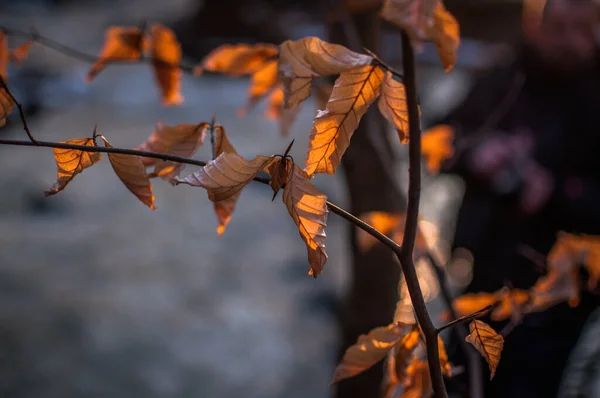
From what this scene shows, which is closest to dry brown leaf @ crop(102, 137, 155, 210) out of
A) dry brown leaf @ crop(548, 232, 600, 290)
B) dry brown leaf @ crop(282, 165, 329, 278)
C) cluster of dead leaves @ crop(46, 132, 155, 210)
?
cluster of dead leaves @ crop(46, 132, 155, 210)

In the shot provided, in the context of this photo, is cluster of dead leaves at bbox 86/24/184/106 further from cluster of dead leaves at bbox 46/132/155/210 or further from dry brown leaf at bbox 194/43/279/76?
cluster of dead leaves at bbox 46/132/155/210

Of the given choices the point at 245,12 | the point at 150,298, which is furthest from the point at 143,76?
the point at 150,298

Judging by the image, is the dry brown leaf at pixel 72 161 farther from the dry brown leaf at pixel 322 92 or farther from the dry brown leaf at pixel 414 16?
the dry brown leaf at pixel 322 92

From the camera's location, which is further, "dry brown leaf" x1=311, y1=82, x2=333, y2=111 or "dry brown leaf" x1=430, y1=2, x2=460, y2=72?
"dry brown leaf" x1=311, y1=82, x2=333, y2=111

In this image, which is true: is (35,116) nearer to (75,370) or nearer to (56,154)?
(75,370)

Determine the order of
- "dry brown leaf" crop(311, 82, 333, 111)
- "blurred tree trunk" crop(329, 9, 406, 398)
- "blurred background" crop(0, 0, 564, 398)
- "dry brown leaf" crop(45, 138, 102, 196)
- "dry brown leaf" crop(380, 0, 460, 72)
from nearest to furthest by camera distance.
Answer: "dry brown leaf" crop(380, 0, 460, 72), "dry brown leaf" crop(45, 138, 102, 196), "dry brown leaf" crop(311, 82, 333, 111), "blurred tree trunk" crop(329, 9, 406, 398), "blurred background" crop(0, 0, 564, 398)
